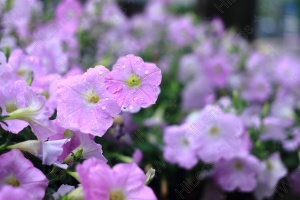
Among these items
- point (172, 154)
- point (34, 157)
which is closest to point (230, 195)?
point (172, 154)

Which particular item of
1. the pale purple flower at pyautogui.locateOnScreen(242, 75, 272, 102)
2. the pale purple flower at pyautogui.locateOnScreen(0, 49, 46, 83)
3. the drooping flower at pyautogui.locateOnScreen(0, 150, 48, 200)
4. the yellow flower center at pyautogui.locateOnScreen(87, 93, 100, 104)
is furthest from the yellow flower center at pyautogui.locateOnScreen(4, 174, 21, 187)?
the pale purple flower at pyautogui.locateOnScreen(242, 75, 272, 102)

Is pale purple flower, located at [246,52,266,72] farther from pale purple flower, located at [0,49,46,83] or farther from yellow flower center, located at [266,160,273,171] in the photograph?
pale purple flower, located at [0,49,46,83]

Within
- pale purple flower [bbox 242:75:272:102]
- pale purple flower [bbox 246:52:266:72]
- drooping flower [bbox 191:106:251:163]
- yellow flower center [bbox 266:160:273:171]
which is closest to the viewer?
drooping flower [bbox 191:106:251:163]

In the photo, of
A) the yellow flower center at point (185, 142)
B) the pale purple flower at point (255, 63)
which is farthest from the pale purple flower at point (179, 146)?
the pale purple flower at point (255, 63)

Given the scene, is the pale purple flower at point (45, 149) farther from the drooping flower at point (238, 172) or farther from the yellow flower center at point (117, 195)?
Result: the drooping flower at point (238, 172)

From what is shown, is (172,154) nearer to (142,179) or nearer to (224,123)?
(224,123)

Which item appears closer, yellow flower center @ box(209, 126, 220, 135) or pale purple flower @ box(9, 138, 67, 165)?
pale purple flower @ box(9, 138, 67, 165)
